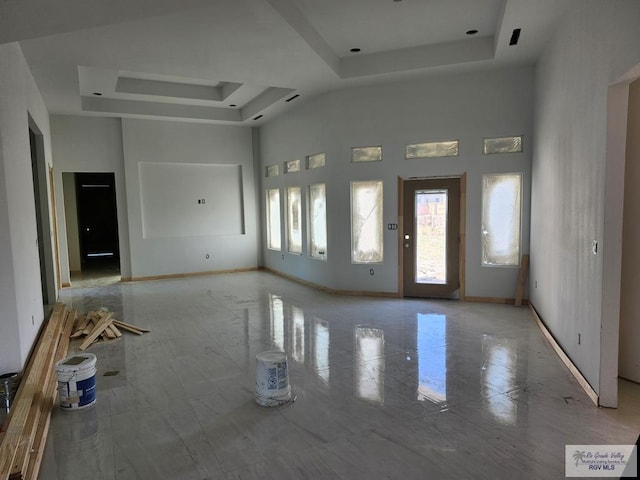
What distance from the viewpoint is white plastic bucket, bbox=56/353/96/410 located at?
11.0 ft

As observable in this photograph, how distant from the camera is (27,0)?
2.94 meters

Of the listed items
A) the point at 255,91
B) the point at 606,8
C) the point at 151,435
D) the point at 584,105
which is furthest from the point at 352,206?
the point at 151,435

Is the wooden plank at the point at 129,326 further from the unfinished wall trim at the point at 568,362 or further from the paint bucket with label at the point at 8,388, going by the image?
the unfinished wall trim at the point at 568,362

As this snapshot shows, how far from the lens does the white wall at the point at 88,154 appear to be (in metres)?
8.85

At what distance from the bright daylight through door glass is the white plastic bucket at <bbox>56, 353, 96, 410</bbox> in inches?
205

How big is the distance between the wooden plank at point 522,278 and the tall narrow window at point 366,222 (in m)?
2.24

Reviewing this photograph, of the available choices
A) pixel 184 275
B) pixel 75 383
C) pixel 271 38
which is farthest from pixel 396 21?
pixel 184 275

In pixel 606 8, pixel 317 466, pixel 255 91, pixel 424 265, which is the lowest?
pixel 317 466

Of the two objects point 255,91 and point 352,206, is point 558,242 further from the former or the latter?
point 255,91

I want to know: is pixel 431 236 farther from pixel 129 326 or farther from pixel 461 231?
pixel 129 326

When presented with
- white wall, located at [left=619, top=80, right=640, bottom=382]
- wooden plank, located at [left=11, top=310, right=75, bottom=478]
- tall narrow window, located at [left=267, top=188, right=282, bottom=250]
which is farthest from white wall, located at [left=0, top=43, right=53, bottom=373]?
tall narrow window, located at [left=267, top=188, right=282, bottom=250]

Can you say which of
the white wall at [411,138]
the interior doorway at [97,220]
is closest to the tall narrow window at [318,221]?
the white wall at [411,138]

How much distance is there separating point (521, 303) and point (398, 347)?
9.23 feet

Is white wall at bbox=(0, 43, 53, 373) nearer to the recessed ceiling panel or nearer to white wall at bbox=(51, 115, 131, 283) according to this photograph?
the recessed ceiling panel
